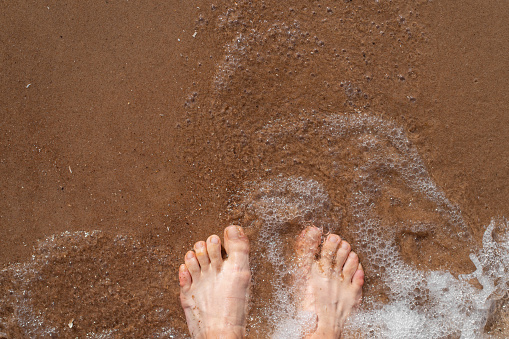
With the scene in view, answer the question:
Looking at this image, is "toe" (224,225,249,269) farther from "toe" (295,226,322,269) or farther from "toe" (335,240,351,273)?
"toe" (335,240,351,273)

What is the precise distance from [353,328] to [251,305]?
23.6 inches

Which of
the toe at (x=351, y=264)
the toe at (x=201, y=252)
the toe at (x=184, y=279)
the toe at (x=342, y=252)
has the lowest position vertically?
the toe at (x=351, y=264)

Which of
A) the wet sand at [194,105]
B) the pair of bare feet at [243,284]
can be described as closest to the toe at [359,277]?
the pair of bare feet at [243,284]

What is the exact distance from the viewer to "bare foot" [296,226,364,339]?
1815 mm

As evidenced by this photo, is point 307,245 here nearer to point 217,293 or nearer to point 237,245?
point 237,245

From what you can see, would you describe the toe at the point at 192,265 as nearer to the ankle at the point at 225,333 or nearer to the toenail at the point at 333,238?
the ankle at the point at 225,333

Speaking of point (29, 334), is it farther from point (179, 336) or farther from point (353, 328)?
point (353, 328)

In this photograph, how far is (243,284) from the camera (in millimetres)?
1818

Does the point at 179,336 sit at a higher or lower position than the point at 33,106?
lower

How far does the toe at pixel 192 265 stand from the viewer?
5.90ft

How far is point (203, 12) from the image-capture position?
5.65 feet

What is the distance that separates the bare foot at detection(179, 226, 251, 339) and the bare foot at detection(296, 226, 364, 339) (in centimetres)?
34

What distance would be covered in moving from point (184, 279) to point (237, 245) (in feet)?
1.18

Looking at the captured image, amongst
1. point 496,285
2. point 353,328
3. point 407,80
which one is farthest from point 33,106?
point 496,285
